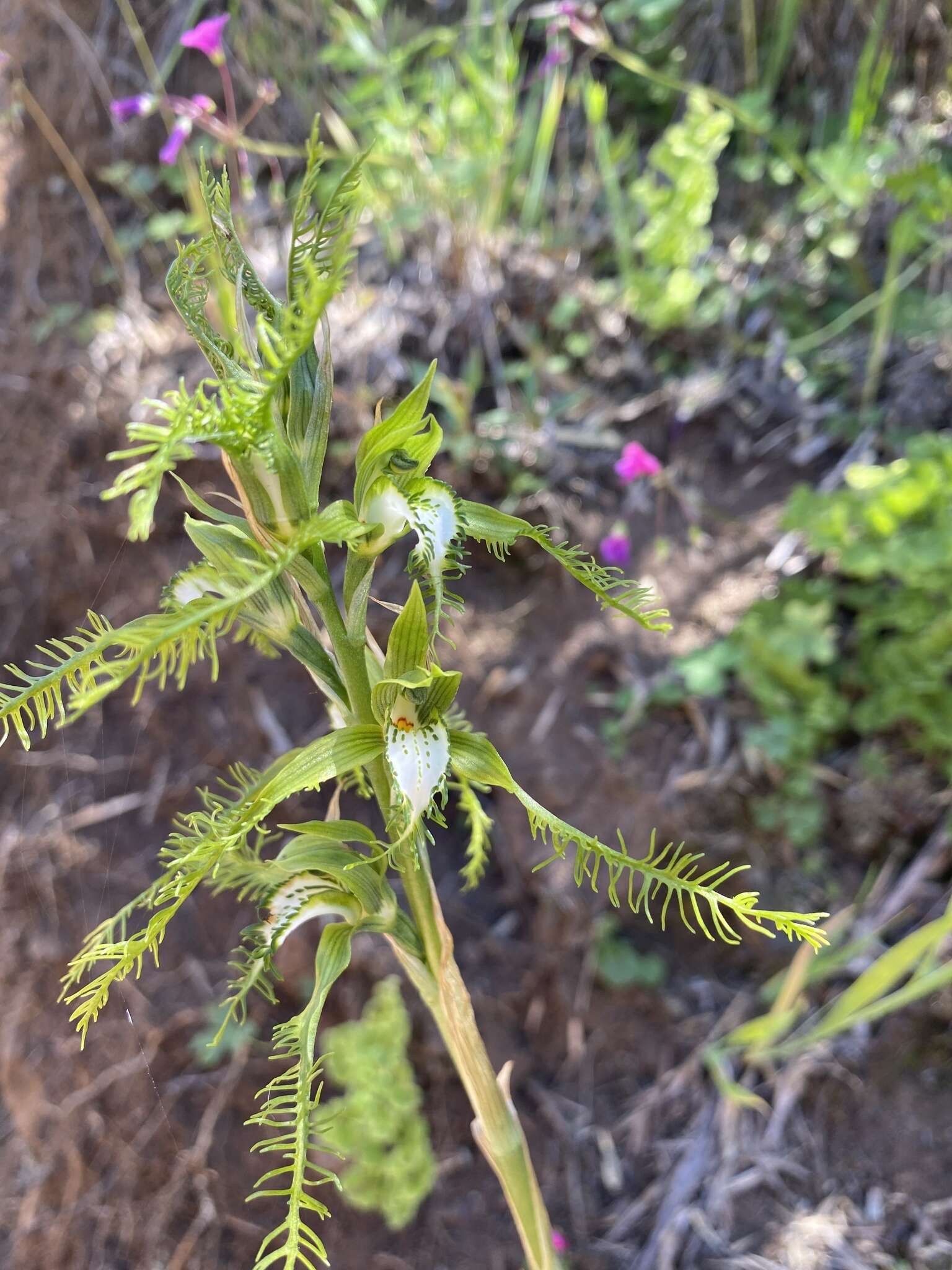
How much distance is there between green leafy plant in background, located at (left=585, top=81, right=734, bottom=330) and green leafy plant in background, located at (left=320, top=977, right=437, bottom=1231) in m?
1.90

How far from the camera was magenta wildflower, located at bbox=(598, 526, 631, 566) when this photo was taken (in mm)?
1966

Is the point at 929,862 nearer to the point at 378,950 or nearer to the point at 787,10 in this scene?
the point at 378,950

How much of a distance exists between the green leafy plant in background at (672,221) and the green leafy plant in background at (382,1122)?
1.90 m

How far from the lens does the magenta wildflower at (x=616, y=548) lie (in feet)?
6.45

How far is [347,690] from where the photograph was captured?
75 cm

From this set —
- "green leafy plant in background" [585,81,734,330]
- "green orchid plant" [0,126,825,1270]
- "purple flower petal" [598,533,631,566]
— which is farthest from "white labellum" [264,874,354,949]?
"green leafy plant in background" [585,81,734,330]

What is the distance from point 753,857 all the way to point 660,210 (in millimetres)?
1691

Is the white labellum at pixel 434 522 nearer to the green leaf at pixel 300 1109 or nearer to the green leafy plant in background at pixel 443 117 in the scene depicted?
the green leaf at pixel 300 1109

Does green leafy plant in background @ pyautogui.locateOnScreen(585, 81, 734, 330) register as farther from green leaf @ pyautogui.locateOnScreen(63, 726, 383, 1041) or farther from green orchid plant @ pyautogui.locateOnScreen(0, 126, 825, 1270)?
green leaf @ pyautogui.locateOnScreen(63, 726, 383, 1041)

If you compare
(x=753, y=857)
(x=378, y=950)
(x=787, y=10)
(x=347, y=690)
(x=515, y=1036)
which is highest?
(x=787, y=10)

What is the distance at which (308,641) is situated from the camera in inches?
29.6

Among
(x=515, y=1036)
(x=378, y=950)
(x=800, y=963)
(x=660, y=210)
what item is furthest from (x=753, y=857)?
(x=660, y=210)

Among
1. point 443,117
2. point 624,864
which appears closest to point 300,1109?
point 624,864

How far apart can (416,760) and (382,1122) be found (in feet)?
3.89
